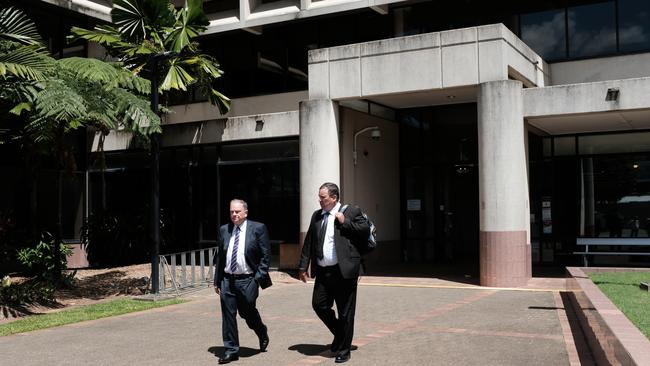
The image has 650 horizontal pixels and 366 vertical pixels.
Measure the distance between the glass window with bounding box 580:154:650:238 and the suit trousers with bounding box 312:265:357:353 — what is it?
1216cm

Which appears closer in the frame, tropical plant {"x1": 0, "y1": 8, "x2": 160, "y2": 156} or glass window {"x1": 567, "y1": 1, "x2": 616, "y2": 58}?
tropical plant {"x1": 0, "y1": 8, "x2": 160, "y2": 156}

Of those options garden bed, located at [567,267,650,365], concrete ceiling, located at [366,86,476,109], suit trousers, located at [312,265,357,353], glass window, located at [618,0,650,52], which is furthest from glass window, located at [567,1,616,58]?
suit trousers, located at [312,265,357,353]

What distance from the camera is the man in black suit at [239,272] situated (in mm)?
7301

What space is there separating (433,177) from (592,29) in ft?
18.6

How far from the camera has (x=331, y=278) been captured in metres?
7.14

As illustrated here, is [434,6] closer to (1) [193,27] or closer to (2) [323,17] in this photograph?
(2) [323,17]

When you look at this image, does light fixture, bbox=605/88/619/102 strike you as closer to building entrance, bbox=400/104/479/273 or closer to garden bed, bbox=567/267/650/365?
building entrance, bbox=400/104/479/273

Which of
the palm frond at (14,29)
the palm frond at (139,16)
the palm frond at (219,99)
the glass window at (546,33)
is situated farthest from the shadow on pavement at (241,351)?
the glass window at (546,33)

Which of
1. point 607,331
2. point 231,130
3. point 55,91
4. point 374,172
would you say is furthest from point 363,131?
point 607,331

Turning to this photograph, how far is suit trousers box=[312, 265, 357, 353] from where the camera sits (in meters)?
7.14

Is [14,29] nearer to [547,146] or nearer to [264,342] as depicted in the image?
[264,342]

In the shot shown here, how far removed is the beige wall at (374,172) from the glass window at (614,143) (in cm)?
510

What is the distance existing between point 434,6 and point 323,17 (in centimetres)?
322

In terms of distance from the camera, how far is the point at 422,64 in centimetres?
1477
